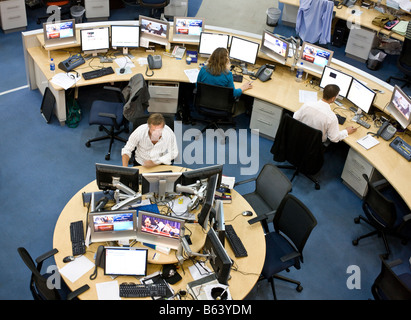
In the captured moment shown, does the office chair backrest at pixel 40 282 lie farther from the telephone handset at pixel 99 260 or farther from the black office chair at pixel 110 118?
the black office chair at pixel 110 118

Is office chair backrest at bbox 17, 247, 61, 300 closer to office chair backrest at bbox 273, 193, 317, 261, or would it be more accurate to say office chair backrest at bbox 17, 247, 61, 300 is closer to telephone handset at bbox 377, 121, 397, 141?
office chair backrest at bbox 273, 193, 317, 261

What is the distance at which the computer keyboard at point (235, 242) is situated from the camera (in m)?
4.52

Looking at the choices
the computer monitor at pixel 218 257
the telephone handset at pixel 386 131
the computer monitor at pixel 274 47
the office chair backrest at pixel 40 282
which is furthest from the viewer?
the computer monitor at pixel 274 47

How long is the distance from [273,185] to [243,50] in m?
2.71

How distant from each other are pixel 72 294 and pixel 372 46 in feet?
22.7

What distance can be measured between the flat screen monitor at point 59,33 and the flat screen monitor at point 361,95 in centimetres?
389

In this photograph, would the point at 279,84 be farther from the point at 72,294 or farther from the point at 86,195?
the point at 72,294

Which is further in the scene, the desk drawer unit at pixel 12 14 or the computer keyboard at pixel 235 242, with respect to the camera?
the desk drawer unit at pixel 12 14

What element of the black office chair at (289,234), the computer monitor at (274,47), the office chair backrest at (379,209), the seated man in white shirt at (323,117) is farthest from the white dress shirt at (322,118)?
the black office chair at (289,234)

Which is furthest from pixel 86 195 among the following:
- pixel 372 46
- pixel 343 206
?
pixel 372 46

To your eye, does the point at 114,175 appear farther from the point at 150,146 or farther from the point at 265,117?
the point at 265,117

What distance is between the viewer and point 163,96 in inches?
275

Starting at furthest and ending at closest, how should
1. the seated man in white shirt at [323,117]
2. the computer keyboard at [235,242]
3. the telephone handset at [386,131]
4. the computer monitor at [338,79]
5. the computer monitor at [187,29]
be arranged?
the computer monitor at [187,29], the computer monitor at [338,79], the telephone handset at [386,131], the seated man in white shirt at [323,117], the computer keyboard at [235,242]

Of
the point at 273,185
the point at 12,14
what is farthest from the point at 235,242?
the point at 12,14
